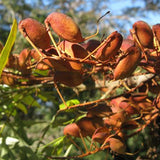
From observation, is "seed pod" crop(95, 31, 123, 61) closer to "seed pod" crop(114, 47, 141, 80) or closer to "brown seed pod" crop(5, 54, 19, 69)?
"seed pod" crop(114, 47, 141, 80)

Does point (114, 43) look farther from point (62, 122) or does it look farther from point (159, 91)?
point (62, 122)

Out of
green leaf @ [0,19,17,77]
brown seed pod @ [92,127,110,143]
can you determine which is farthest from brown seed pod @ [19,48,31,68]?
brown seed pod @ [92,127,110,143]

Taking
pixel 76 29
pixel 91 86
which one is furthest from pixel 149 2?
pixel 76 29

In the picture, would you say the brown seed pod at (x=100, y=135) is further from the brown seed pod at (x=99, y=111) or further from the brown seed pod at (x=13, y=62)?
the brown seed pod at (x=13, y=62)

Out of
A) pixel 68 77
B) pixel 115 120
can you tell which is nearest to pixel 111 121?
pixel 115 120

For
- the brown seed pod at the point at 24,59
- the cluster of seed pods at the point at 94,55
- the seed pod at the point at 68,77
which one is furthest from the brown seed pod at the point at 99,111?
the brown seed pod at the point at 24,59

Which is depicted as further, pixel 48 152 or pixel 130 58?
pixel 48 152
